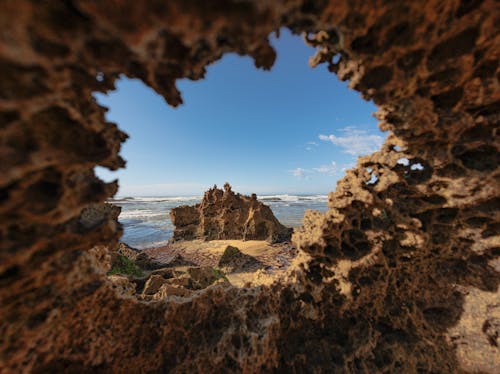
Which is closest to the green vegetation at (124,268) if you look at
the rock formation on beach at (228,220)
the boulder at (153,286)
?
the boulder at (153,286)

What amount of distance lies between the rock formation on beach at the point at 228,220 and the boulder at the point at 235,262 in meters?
3.63

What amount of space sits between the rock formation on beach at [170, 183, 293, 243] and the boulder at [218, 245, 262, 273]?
3.63m

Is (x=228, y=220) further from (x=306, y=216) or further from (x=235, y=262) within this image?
(x=306, y=216)

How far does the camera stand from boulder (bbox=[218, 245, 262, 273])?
9.67 metres

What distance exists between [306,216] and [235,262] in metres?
7.27

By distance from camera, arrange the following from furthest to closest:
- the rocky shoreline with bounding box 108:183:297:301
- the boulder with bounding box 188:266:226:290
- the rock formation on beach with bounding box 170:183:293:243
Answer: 1. the rock formation on beach with bounding box 170:183:293:243
2. the rocky shoreline with bounding box 108:183:297:301
3. the boulder with bounding box 188:266:226:290

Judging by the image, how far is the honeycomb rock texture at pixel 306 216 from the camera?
1198 mm

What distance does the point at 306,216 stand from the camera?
154 inches

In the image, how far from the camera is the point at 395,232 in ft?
9.84

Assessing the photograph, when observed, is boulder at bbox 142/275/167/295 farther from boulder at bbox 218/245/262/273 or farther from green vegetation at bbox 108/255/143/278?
boulder at bbox 218/245/262/273

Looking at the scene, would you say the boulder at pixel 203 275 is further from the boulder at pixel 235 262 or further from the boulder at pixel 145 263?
the boulder at pixel 145 263

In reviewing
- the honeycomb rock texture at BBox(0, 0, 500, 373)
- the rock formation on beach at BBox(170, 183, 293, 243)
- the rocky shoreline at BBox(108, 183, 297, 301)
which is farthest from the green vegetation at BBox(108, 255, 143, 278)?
the rock formation on beach at BBox(170, 183, 293, 243)

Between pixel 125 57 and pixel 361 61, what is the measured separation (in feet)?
6.69

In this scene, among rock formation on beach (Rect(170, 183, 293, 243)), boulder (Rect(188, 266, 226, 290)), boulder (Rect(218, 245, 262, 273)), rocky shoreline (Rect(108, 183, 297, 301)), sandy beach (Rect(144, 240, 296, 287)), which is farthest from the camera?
rock formation on beach (Rect(170, 183, 293, 243))
